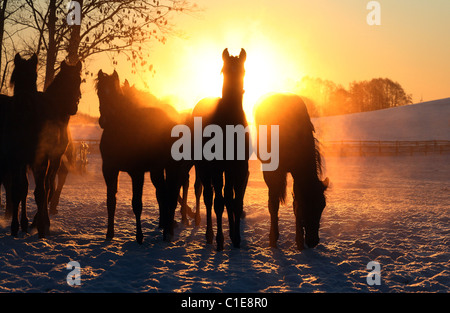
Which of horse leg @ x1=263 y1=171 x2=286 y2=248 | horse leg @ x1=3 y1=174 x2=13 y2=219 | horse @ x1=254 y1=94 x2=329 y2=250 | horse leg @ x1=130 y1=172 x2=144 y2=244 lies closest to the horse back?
horse @ x1=254 y1=94 x2=329 y2=250

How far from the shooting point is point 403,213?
9.76 meters

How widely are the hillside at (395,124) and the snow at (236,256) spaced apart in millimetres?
48954

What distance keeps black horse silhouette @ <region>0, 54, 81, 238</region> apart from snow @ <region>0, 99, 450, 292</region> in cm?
69

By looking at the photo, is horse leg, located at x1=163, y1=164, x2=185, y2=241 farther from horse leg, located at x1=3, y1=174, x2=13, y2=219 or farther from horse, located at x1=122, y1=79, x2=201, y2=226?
horse leg, located at x1=3, y1=174, x2=13, y2=219

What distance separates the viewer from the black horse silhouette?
252 inches

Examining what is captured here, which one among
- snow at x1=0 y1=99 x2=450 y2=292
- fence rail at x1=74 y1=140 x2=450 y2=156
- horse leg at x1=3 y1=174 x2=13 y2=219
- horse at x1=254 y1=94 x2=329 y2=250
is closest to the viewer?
snow at x1=0 y1=99 x2=450 y2=292

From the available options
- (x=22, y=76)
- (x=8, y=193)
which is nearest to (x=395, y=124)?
(x=8, y=193)

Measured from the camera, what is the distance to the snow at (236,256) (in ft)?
15.1

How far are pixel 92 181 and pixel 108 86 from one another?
445 inches

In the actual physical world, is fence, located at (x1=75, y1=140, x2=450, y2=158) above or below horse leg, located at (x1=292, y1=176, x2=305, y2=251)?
above

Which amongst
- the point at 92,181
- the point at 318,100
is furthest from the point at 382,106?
the point at 92,181

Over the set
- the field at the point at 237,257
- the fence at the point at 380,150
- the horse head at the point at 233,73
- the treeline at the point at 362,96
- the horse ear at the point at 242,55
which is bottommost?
the field at the point at 237,257

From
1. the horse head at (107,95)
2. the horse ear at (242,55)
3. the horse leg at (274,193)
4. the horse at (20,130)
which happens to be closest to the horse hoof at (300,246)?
the horse leg at (274,193)

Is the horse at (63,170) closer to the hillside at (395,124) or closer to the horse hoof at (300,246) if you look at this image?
the horse hoof at (300,246)
